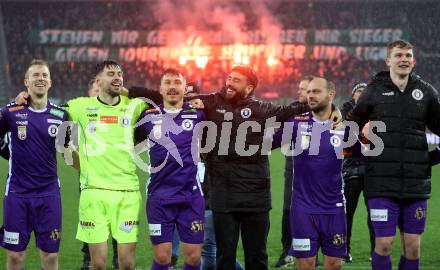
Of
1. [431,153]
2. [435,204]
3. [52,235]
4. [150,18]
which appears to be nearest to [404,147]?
[431,153]

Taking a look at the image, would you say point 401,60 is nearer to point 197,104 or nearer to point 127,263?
point 197,104

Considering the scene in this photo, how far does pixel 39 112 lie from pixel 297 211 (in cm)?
260

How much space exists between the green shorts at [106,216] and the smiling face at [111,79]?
0.96m

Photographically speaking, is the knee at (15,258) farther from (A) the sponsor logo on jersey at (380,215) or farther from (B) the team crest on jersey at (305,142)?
(A) the sponsor logo on jersey at (380,215)

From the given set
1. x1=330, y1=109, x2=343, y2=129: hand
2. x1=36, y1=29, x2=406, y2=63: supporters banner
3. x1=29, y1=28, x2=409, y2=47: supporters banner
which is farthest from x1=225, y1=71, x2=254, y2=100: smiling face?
x1=29, y1=28, x2=409, y2=47: supporters banner

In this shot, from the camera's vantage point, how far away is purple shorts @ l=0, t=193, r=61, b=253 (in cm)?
789

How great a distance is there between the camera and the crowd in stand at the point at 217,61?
41.3 m

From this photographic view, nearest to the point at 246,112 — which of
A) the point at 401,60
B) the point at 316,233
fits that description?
the point at 316,233

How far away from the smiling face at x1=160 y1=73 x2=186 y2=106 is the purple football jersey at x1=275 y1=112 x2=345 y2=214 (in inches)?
42.3

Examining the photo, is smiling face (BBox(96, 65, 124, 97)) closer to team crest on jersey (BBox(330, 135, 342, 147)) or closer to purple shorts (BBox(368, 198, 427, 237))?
team crest on jersey (BBox(330, 135, 342, 147))

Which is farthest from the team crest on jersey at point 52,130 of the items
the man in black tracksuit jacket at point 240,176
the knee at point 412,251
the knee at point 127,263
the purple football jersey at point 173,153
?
the knee at point 412,251

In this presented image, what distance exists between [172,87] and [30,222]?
72.7 inches

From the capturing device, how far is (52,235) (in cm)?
797

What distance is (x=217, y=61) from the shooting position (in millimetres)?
42469
